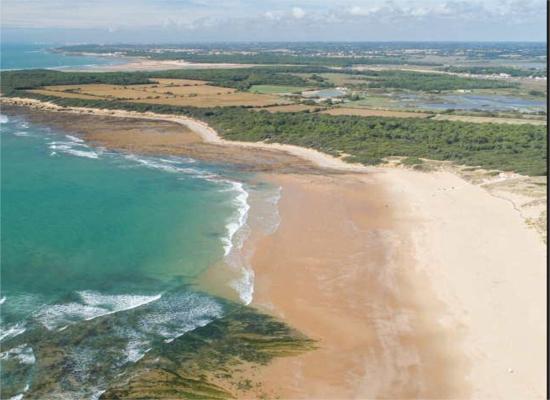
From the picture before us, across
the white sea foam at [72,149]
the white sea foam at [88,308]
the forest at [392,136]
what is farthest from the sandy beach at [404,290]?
the white sea foam at [72,149]

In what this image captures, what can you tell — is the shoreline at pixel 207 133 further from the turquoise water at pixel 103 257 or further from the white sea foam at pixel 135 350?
the white sea foam at pixel 135 350

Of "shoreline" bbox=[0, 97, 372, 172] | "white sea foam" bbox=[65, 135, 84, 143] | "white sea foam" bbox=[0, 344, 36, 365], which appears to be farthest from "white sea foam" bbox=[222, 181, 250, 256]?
"white sea foam" bbox=[65, 135, 84, 143]

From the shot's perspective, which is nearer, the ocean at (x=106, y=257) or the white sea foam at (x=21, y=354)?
the white sea foam at (x=21, y=354)

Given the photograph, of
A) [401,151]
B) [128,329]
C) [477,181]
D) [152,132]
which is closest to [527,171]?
[477,181]

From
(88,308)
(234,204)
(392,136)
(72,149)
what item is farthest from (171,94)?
(88,308)

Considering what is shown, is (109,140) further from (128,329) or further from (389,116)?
(128,329)

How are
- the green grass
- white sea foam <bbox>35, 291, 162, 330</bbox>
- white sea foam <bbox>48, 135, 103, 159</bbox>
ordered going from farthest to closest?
the green grass → white sea foam <bbox>48, 135, 103, 159</bbox> → white sea foam <bbox>35, 291, 162, 330</bbox>

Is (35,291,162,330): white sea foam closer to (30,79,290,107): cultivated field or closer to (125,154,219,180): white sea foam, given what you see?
(125,154,219,180): white sea foam

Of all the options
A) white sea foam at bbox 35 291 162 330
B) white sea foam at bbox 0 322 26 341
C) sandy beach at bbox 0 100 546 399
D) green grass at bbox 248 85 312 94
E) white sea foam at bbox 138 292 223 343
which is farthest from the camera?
green grass at bbox 248 85 312 94
